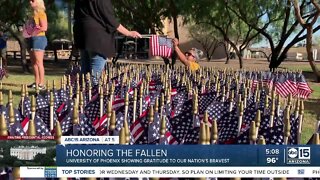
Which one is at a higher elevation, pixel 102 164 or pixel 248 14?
pixel 248 14

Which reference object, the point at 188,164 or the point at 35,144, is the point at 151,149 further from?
the point at 35,144

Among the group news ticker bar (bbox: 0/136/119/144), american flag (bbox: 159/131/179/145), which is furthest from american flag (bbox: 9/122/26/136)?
american flag (bbox: 159/131/179/145)

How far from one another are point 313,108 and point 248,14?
16.9m

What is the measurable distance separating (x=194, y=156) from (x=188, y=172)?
69mm

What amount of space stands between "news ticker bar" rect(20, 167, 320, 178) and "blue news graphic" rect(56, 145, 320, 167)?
0.06ft

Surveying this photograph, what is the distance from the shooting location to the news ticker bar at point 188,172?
1.86 m

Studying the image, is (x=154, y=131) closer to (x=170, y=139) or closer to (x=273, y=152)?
(x=170, y=139)

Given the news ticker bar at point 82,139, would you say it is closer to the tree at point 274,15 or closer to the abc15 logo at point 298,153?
the abc15 logo at point 298,153

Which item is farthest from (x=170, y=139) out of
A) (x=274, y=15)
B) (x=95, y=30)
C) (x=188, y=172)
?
(x=274, y=15)

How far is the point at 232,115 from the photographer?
3.36 meters

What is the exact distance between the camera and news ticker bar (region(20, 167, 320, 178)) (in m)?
1.86

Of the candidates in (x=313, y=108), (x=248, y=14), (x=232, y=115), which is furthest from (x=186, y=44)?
(x=232, y=115)

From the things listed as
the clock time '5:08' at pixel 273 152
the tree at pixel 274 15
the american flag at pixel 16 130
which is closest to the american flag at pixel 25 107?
the american flag at pixel 16 130

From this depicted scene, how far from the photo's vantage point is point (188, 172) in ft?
6.15
